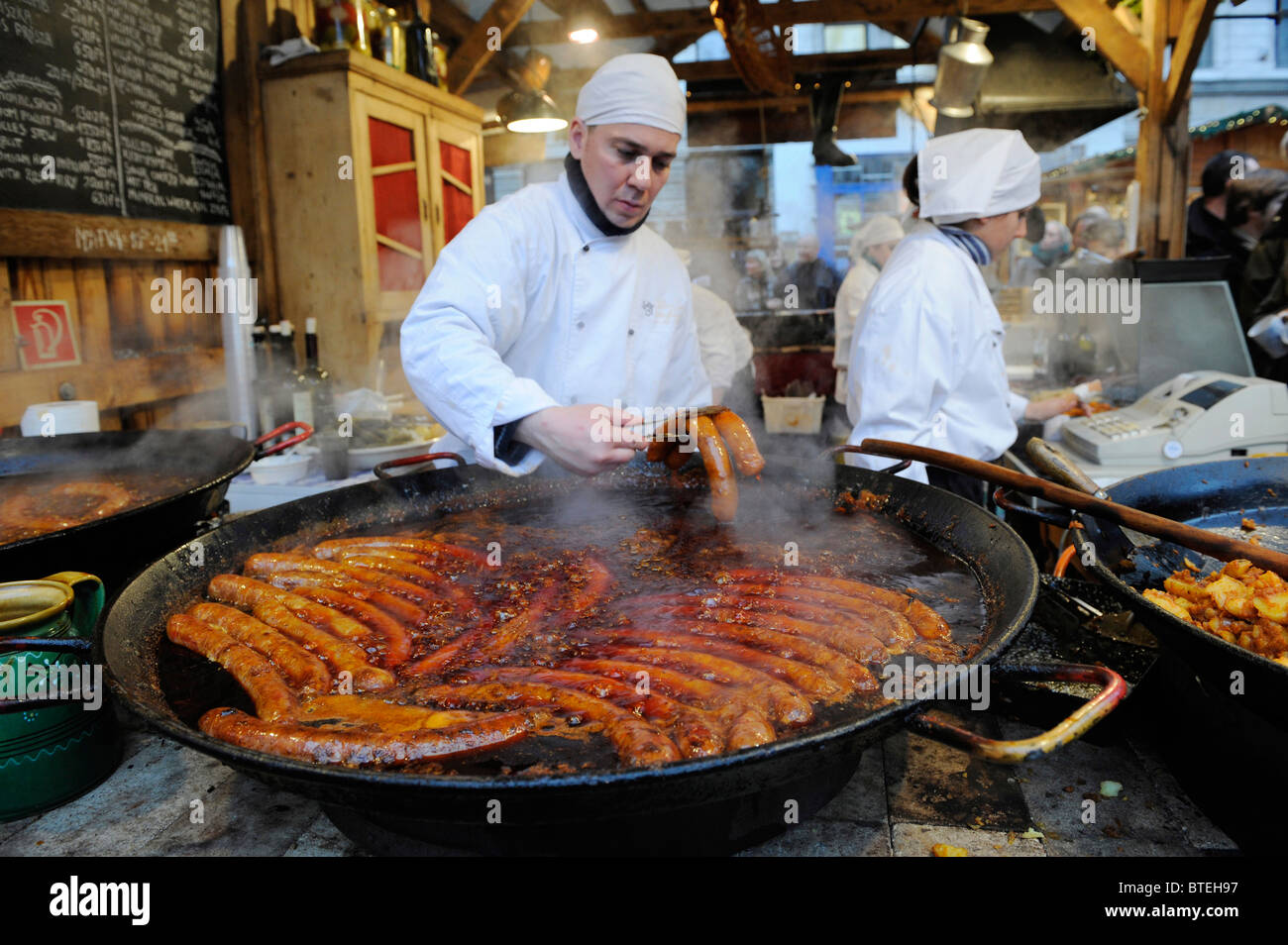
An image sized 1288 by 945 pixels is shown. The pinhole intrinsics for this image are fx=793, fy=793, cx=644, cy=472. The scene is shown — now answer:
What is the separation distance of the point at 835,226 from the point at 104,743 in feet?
65.8

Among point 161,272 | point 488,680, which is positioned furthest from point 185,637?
point 161,272

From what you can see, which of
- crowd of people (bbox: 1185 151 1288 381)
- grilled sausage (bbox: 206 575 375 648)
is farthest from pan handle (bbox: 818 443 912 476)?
crowd of people (bbox: 1185 151 1288 381)

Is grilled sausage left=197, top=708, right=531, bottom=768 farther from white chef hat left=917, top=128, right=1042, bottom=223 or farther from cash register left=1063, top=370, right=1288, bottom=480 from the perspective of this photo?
cash register left=1063, top=370, right=1288, bottom=480

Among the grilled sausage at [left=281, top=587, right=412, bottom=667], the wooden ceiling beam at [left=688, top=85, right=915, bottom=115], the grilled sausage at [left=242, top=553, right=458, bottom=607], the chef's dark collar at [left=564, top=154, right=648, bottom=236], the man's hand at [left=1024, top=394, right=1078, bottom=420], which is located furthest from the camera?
the wooden ceiling beam at [left=688, top=85, right=915, bottom=115]

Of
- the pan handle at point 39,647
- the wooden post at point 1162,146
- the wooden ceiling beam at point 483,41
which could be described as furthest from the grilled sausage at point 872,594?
the wooden post at point 1162,146

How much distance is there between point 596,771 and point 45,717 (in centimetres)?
139

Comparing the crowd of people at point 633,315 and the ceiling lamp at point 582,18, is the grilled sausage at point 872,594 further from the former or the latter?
the ceiling lamp at point 582,18

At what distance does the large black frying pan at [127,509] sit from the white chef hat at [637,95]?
175 cm

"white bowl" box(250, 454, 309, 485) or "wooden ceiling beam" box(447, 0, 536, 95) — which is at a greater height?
"wooden ceiling beam" box(447, 0, 536, 95)

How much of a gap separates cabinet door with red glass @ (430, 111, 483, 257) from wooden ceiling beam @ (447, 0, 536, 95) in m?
0.63

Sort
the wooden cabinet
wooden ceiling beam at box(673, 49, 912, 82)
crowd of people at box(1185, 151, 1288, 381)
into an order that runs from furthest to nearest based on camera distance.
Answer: wooden ceiling beam at box(673, 49, 912, 82), crowd of people at box(1185, 151, 1288, 381), the wooden cabinet

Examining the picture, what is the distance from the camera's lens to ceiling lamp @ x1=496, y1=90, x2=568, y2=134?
287 inches

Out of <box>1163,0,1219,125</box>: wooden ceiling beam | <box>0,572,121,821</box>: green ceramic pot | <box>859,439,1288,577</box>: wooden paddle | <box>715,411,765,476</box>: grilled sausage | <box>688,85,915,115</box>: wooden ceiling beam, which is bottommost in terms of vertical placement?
<box>0,572,121,821</box>: green ceramic pot

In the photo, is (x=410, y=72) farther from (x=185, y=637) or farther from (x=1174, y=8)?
(x=1174, y=8)
